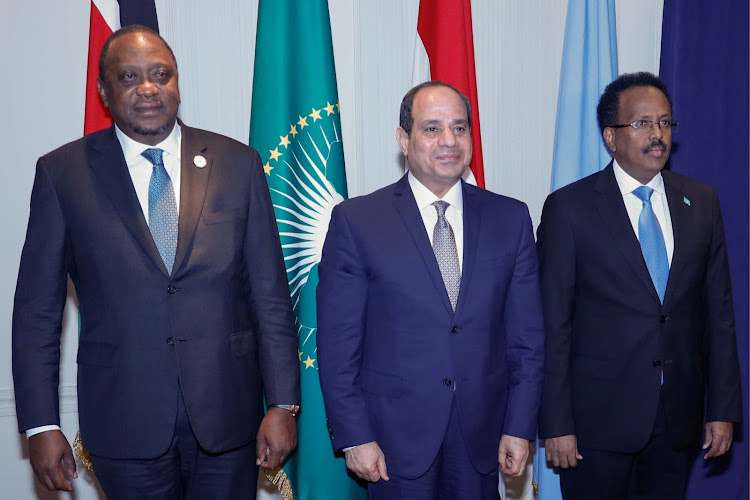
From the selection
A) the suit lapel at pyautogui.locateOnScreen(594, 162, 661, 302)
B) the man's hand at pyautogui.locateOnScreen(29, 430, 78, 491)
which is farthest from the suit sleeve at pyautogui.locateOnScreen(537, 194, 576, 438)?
the man's hand at pyautogui.locateOnScreen(29, 430, 78, 491)

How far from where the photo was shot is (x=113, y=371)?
84.3 inches

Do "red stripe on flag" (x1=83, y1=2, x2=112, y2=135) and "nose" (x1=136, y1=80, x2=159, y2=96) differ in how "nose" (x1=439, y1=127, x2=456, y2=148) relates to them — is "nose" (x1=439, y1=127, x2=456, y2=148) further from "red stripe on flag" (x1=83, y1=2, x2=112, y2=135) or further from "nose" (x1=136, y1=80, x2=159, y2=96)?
"red stripe on flag" (x1=83, y1=2, x2=112, y2=135)

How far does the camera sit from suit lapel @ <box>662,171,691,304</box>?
2.53 meters

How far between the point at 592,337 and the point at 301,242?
1200 mm

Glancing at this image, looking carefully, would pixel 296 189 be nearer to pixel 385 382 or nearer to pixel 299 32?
pixel 299 32

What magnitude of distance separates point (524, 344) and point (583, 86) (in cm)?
156

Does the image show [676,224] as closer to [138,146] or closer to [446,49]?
[446,49]

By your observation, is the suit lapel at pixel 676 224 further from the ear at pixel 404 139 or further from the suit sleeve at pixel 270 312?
the suit sleeve at pixel 270 312

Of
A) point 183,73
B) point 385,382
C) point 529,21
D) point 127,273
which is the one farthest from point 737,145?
point 127,273

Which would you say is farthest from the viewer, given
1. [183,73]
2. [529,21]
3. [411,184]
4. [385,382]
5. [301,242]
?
[529,21]

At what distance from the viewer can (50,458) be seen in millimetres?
2117

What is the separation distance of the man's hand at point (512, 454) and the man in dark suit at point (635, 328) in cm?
23

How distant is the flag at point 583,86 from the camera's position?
3.37 meters

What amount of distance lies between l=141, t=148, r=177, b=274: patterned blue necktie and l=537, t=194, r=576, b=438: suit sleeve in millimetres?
1231
